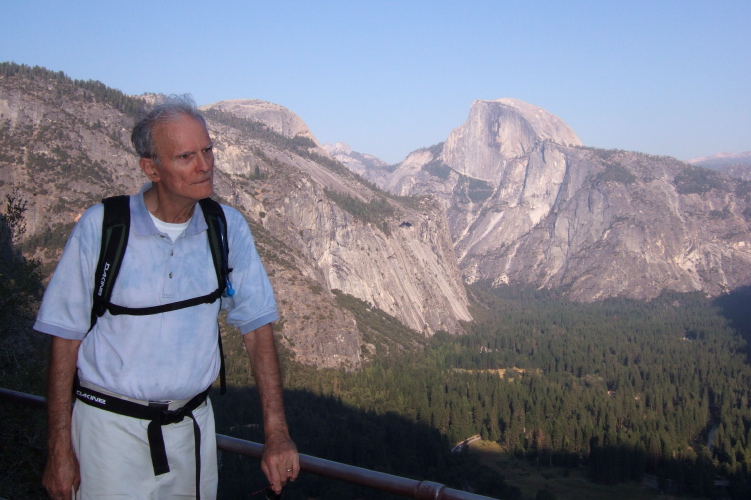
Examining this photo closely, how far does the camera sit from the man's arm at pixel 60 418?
13.3 feet

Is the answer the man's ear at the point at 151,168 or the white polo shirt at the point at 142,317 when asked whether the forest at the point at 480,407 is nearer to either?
the white polo shirt at the point at 142,317

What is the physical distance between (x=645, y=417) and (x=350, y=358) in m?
33.7

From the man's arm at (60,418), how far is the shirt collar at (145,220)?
84cm

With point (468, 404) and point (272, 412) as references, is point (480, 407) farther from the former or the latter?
point (272, 412)

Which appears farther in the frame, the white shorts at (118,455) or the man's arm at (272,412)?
the man's arm at (272,412)

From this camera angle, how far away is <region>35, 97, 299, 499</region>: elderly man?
4047 millimetres

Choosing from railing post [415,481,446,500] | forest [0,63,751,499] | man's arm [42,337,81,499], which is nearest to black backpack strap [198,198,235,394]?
man's arm [42,337,81,499]

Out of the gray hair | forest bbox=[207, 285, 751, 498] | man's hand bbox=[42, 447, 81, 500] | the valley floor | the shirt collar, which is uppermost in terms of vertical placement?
the gray hair

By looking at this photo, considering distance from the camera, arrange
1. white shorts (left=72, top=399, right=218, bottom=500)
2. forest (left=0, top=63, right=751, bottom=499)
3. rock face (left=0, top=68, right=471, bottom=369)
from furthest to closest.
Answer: rock face (left=0, top=68, right=471, bottom=369), forest (left=0, top=63, right=751, bottom=499), white shorts (left=72, top=399, right=218, bottom=500)

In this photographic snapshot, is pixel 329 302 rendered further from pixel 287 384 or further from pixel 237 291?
pixel 237 291

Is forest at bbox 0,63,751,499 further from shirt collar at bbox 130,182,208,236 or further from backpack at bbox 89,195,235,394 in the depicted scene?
shirt collar at bbox 130,182,208,236

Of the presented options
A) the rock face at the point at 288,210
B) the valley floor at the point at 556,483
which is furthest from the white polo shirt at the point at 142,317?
the rock face at the point at 288,210

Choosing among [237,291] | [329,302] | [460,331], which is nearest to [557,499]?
[329,302]

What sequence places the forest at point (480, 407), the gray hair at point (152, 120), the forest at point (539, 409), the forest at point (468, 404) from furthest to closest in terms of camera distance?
the forest at point (539, 409)
the forest at point (480, 407)
the forest at point (468, 404)
the gray hair at point (152, 120)
